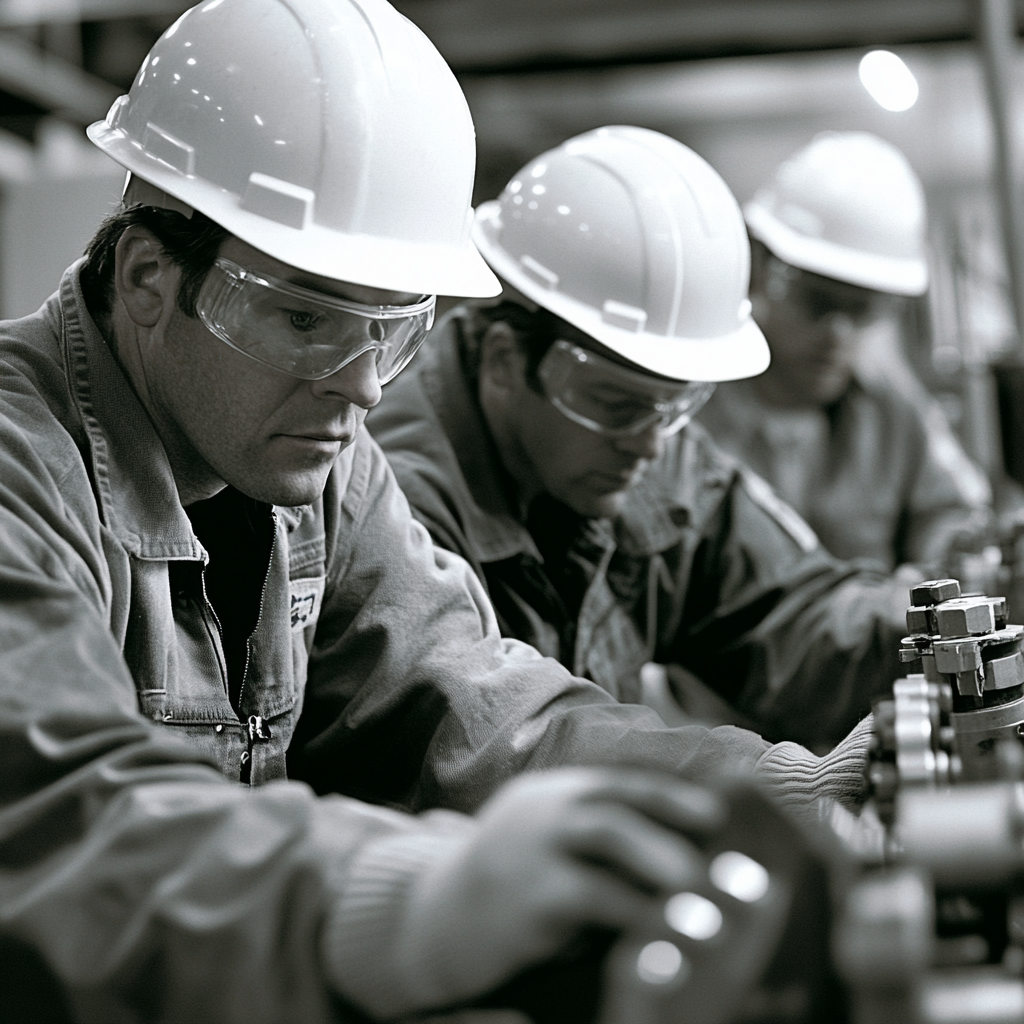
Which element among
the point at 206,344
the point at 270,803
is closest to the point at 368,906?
the point at 270,803

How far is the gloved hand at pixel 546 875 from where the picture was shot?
0.86 meters

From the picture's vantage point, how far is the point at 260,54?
64.2 inches

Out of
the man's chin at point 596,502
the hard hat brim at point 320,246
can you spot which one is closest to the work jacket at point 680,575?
the man's chin at point 596,502

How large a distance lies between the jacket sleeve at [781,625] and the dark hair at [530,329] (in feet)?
2.07

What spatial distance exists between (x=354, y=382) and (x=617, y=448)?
0.89m

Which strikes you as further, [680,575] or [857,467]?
[857,467]

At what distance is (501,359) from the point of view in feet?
8.46

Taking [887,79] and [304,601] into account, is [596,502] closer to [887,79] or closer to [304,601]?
[304,601]

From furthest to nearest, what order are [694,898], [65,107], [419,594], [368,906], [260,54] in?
[65,107], [419,594], [260,54], [368,906], [694,898]

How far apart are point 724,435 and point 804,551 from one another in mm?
1382

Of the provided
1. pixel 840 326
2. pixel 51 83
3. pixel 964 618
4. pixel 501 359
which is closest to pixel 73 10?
pixel 51 83

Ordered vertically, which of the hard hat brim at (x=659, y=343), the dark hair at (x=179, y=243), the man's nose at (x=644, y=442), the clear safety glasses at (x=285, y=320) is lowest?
the man's nose at (x=644, y=442)

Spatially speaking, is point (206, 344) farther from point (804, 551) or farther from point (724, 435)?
point (724, 435)

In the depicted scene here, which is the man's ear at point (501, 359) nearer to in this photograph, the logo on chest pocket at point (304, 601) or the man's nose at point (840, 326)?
the logo on chest pocket at point (304, 601)
